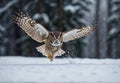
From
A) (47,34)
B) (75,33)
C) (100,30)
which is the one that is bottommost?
(47,34)

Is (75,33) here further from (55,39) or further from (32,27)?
(32,27)

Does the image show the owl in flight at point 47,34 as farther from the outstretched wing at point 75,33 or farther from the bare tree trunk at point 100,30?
the bare tree trunk at point 100,30

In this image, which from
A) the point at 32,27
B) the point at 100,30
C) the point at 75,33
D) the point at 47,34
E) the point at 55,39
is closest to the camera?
the point at 55,39

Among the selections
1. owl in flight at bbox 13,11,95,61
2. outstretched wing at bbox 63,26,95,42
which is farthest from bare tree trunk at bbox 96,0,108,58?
owl in flight at bbox 13,11,95,61

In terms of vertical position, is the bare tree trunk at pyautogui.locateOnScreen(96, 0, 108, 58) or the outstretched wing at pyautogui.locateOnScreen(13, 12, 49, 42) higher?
the bare tree trunk at pyautogui.locateOnScreen(96, 0, 108, 58)

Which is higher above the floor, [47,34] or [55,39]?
[47,34]

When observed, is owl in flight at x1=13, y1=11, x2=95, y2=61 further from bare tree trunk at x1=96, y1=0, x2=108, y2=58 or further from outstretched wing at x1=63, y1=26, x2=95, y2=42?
bare tree trunk at x1=96, y1=0, x2=108, y2=58

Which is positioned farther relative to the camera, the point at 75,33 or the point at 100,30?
the point at 100,30

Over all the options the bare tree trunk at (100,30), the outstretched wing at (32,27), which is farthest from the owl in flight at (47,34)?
the bare tree trunk at (100,30)

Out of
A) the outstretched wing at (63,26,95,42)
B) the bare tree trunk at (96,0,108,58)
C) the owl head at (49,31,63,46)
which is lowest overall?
the owl head at (49,31,63,46)

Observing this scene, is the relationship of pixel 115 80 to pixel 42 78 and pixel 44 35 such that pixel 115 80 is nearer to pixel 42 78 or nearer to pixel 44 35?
pixel 42 78

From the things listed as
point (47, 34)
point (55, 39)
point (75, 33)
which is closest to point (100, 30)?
point (75, 33)

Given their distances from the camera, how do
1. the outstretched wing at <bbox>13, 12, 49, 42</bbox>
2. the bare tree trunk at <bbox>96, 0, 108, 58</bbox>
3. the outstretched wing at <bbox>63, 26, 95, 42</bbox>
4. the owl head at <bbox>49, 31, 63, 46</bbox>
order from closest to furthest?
the owl head at <bbox>49, 31, 63, 46</bbox>
the outstretched wing at <bbox>13, 12, 49, 42</bbox>
the outstretched wing at <bbox>63, 26, 95, 42</bbox>
the bare tree trunk at <bbox>96, 0, 108, 58</bbox>

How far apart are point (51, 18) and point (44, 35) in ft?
67.8
